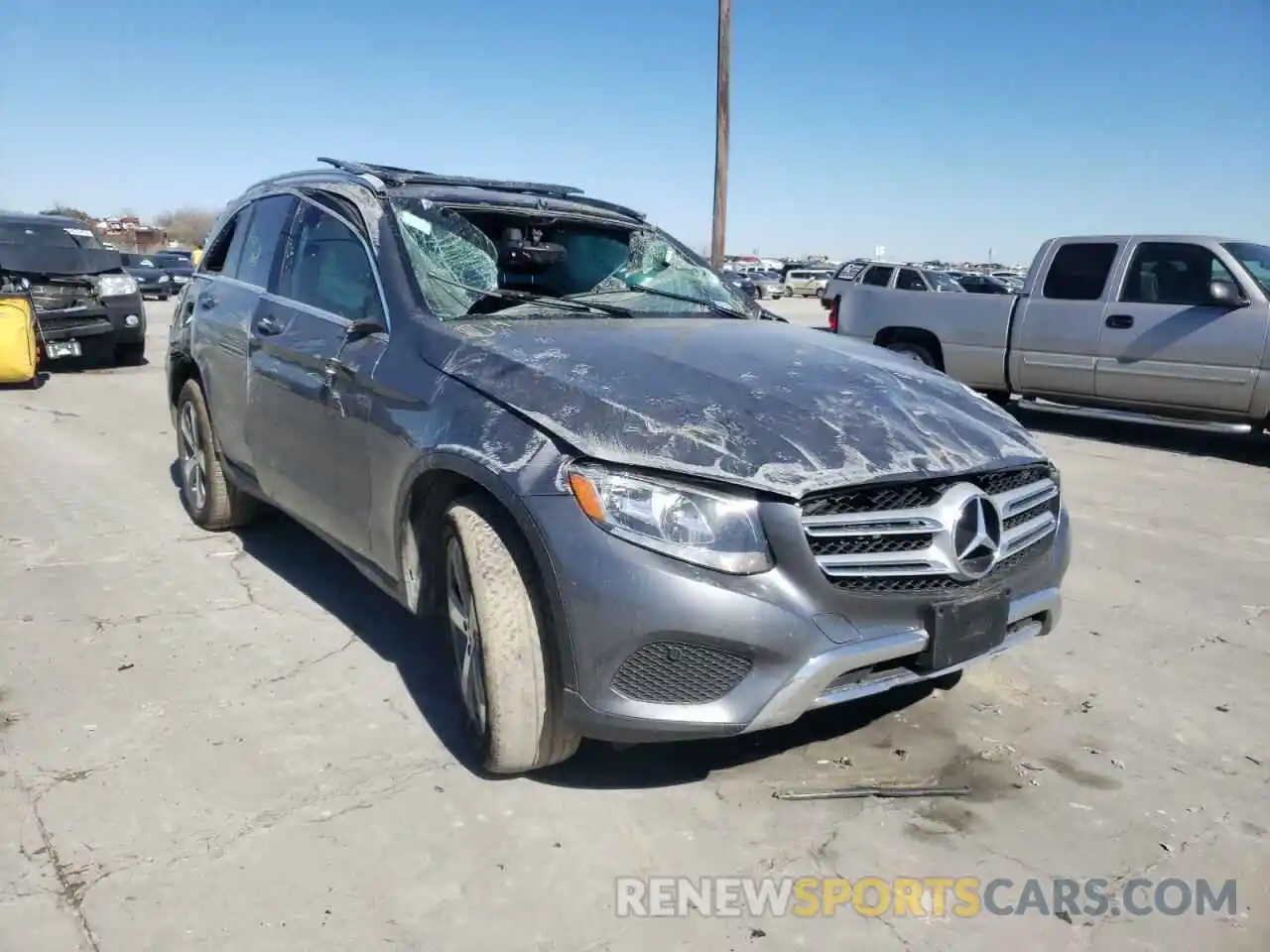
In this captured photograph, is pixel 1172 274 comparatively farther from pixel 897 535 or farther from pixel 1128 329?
pixel 897 535

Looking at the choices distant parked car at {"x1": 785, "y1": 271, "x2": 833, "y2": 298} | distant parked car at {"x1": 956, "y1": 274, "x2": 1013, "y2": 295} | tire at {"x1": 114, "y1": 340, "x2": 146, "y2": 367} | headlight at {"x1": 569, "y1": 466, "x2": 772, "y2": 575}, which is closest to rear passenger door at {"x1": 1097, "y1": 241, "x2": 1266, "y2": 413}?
distant parked car at {"x1": 956, "y1": 274, "x2": 1013, "y2": 295}

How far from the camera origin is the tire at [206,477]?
532 centimetres

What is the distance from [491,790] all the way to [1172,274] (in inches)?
332

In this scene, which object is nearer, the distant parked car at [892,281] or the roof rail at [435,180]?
the roof rail at [435,180]

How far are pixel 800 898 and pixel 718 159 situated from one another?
16669mm

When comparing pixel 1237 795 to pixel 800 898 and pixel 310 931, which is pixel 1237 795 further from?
pixel 310 931

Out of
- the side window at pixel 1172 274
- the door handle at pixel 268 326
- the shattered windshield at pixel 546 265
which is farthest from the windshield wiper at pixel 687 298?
the side window at pixel 1172 274

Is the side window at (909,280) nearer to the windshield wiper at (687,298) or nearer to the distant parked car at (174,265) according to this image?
the windshield wiper at (687,298)

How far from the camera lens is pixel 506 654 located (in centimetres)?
281

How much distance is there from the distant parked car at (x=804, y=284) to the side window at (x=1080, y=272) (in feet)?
131

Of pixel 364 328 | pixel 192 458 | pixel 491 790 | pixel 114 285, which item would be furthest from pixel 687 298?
pixel 114 285

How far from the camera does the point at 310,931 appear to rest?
2406 millimetres

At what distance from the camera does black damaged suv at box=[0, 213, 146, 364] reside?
1203 centimetres

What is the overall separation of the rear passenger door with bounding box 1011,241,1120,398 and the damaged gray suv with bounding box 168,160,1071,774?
6.51 meters
